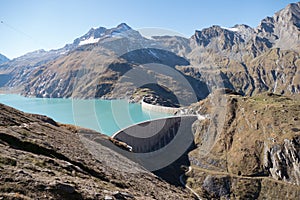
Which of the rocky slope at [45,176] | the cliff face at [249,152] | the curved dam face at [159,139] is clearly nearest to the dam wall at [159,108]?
the curved dam face at [159,139]

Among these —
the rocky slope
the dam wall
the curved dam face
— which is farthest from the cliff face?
the rocky slope

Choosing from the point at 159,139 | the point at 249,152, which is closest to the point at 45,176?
the point at 159,139

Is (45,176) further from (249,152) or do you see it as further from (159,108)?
(159,108)

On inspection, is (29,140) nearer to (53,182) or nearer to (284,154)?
(53,182)

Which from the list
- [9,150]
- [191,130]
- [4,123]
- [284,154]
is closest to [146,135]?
[191,130]

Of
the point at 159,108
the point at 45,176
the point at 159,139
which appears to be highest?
the point at 159,108
